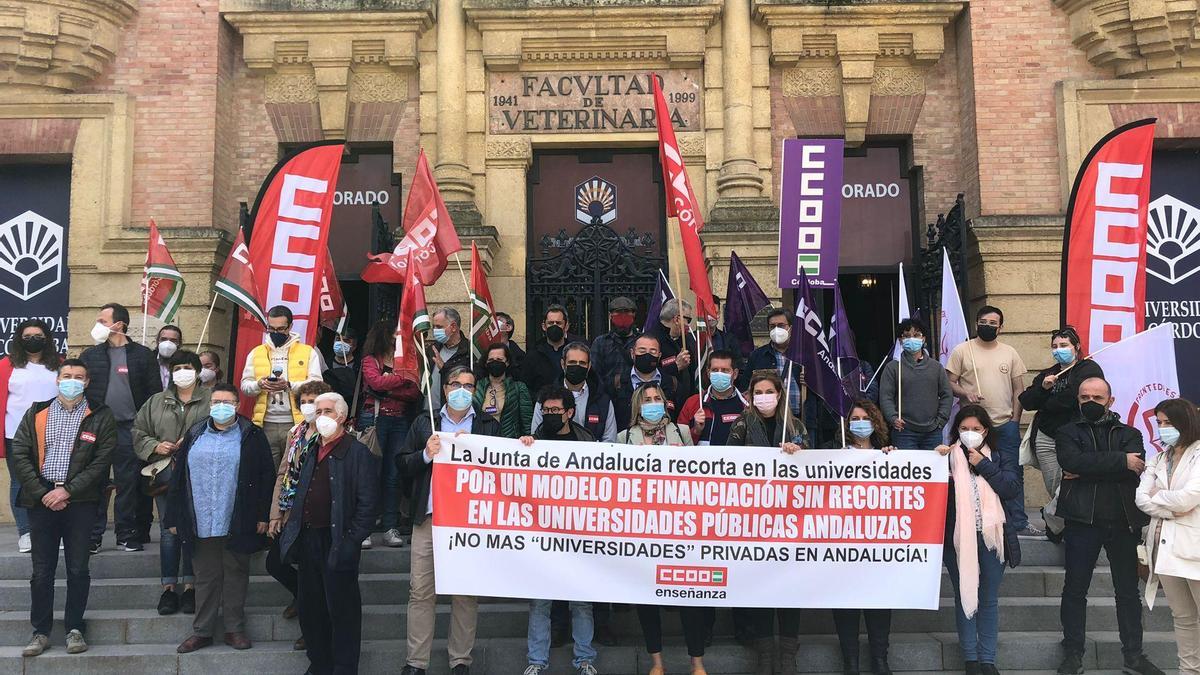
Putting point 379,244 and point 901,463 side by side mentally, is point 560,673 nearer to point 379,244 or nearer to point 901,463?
point 901,463

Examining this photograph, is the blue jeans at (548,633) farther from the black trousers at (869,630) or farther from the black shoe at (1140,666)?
the black shoe at (1140,666)

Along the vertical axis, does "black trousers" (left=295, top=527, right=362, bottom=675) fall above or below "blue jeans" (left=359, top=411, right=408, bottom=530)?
below

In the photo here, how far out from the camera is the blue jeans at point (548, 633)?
6.48 metres

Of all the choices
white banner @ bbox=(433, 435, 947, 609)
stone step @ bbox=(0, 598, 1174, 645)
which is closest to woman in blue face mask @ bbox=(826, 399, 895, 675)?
white banner @ bbox=(433, 435, 947, 609)

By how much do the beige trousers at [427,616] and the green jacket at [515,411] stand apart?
3.28ft

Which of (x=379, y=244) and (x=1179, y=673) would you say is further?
(x=379, y=244)

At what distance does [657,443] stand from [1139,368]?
14.2ft

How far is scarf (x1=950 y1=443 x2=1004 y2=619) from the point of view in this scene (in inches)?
256

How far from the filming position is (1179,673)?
6691 millimetres

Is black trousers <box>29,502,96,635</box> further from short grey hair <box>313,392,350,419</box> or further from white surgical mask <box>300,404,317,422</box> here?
short grey hair <box>313,392,350,419</box>

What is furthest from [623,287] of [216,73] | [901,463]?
[216,73]

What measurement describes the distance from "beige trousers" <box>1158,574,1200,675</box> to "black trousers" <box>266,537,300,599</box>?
629 centimetres

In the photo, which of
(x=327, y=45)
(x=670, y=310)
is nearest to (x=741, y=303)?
(x=670, y=310)

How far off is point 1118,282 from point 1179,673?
389 centimetres
